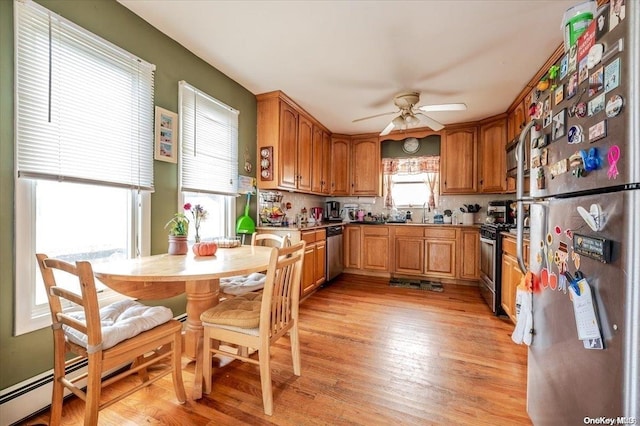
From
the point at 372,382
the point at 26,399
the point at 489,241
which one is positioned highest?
the point at 489,241

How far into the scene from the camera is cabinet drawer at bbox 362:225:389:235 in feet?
14.3

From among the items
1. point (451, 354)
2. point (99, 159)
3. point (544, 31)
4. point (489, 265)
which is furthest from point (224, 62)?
point (489, 265)

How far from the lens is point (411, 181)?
15.6ft

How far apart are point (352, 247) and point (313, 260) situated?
4.08 feet

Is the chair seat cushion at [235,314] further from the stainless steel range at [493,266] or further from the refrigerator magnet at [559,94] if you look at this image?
the stainless steel range at [493,266]

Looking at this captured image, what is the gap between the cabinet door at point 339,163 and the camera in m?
4.85

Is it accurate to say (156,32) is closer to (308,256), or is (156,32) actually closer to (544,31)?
(308,256)

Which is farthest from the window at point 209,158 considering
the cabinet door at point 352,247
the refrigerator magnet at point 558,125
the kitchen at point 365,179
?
the refrigerator magnet at point 558,125

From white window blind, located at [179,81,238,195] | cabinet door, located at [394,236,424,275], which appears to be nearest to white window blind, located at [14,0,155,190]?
white window blind, located at [179,81,238,195]

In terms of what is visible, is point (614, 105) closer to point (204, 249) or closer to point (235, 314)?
point (235, 314)

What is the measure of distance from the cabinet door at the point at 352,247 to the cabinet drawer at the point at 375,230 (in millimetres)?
105

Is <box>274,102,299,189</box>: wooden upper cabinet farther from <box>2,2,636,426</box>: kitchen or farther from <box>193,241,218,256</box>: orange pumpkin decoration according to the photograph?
<box>193,241,218,256</box>: orange pumpkin decoration

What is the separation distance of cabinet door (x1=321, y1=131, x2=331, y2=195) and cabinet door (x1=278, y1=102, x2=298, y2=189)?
99 cm

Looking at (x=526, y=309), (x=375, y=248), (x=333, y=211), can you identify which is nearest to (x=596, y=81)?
(x=526, y=309)
